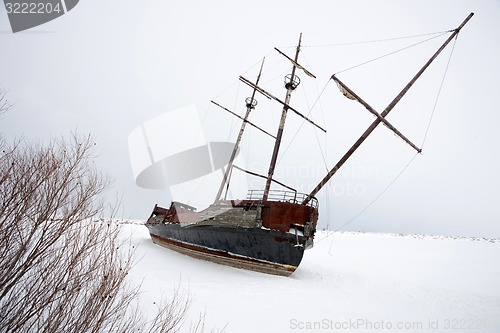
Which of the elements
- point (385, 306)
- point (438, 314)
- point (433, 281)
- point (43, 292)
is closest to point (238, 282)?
point (385, 306)

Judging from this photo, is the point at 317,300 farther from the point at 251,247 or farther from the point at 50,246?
the point at 50,246

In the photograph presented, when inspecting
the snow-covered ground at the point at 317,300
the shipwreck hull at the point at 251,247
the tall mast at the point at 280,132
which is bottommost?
the snow-covered ground at the point at 317,300

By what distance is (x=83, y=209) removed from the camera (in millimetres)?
3430

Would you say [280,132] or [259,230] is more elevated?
[280,132]

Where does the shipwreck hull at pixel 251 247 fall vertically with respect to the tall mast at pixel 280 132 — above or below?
below

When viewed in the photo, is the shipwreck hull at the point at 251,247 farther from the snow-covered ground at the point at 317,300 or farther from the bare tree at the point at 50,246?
the bare tree at the point at 50,246

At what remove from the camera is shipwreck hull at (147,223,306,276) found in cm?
1058

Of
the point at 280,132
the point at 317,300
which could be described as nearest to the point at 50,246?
the point at 317,300

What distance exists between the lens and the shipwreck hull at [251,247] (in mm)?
10578

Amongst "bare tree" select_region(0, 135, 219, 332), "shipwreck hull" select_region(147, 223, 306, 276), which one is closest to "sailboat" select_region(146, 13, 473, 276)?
"shipwreck hull" select_region(147, 223, 306, 276)

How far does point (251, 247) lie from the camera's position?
1106 centimetres

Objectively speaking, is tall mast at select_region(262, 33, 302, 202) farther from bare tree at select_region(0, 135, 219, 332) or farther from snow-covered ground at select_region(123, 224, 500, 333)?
bare tree at select_region(0, 135, 219, 332)

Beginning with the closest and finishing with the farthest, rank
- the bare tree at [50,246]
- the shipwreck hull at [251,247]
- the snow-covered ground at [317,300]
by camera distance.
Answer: the bare tree at [50,246]
the snow-covered ground at [317,300]
the shipwreck hull at [251,247]

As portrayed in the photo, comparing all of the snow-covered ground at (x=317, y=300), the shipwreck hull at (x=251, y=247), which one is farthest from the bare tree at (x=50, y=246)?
the shipwreck hull at (x=251, y=247)
